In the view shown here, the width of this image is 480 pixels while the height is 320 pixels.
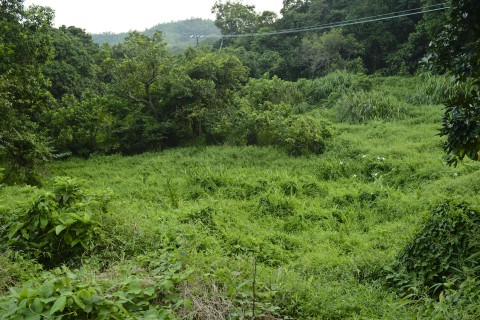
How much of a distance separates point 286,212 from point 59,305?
221 inches

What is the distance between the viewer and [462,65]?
338 cm

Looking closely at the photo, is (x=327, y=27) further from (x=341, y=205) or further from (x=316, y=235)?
(x=316, y=235)

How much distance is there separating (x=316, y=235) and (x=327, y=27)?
664 inches

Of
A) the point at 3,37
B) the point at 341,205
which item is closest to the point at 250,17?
the point at 3,37

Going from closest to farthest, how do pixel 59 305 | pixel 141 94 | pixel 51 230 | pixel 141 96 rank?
pixel 59 305
pixel 51 230
pixel 141 94
pixel 141 96

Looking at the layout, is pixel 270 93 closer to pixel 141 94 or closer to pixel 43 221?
pixel 141 94

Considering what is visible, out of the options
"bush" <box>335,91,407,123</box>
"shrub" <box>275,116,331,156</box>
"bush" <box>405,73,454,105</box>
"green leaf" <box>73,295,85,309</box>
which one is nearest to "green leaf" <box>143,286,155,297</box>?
"green leaf" <box>73,295,85,309</box>

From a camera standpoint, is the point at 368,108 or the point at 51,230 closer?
the point at 51,230

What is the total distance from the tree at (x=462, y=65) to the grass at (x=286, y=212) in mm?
1575

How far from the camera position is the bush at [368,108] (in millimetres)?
13002

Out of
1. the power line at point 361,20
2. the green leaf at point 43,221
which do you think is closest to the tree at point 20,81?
the green leaf at point 43,221

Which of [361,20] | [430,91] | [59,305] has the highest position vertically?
[361,20]

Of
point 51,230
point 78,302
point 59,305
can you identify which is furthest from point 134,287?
point 51,230

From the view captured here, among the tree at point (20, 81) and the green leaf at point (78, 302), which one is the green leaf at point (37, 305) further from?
the tree at point (20, 81)
